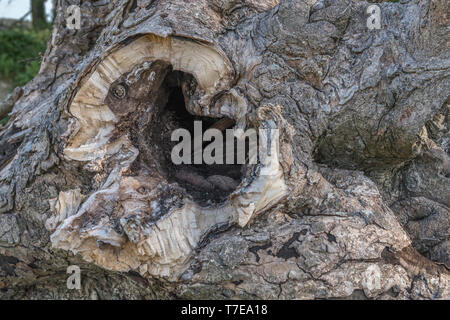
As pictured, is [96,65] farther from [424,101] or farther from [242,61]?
[424,101]

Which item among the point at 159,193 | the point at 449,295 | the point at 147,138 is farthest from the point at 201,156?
the point at 449,295

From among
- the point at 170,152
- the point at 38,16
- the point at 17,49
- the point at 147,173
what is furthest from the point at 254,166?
the point at 38,16

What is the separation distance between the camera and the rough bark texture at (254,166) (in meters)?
2.00

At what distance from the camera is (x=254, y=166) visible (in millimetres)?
2051

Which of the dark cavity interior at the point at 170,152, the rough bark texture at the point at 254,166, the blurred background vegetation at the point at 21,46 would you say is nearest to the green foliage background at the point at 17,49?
the blurred background vegetation at the point at 21,46

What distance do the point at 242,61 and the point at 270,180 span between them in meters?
0.72

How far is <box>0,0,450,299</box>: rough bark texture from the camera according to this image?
2.00m

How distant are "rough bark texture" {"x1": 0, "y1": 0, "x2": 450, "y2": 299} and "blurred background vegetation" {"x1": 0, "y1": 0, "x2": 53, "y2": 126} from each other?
4.81 m

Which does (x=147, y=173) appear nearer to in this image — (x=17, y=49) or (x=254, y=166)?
(x=254, y=166)

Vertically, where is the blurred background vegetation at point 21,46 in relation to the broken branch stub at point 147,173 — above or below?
above

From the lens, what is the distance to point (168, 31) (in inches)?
85.6

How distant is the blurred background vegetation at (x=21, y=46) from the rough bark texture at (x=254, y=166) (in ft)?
15.8

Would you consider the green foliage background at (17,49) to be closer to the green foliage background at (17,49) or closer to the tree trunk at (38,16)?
the green foliage background at (17,49)

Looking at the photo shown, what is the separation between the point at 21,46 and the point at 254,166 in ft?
23.8
